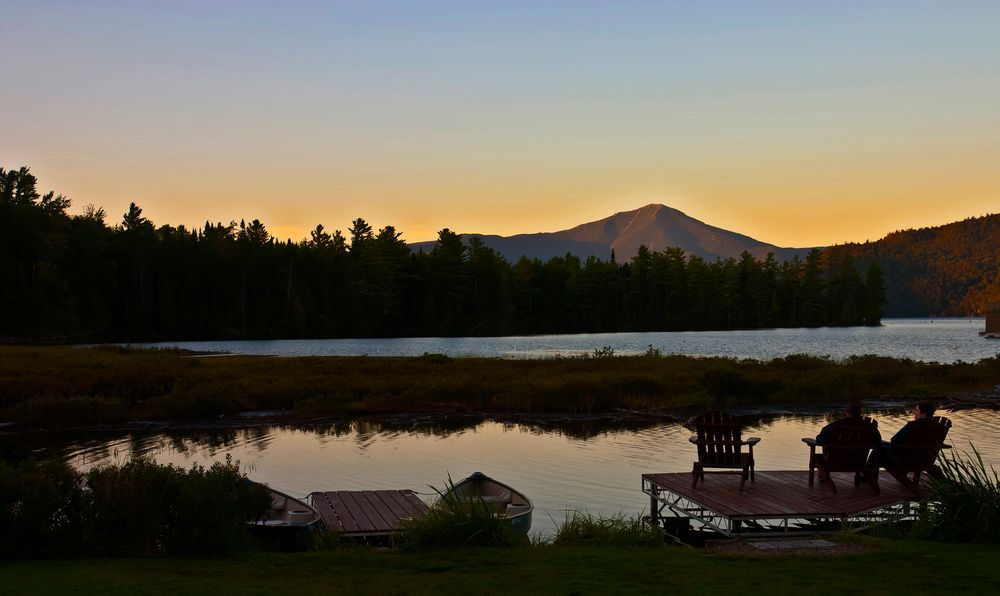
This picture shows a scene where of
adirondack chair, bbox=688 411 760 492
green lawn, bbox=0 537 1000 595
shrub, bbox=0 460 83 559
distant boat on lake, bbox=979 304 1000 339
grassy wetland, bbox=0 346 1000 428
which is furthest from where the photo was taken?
distant boat on lake, bbox=979 304 1000 339

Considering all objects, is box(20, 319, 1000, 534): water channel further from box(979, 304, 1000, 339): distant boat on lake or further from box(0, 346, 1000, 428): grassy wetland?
box(979, 304, 1000, 339): distant boat on lake

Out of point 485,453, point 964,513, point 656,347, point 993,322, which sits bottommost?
point 485,453

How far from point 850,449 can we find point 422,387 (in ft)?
76.5

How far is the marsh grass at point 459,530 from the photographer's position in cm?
984

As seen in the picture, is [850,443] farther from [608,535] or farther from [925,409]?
[608,535]

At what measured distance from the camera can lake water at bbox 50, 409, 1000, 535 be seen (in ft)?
59.7

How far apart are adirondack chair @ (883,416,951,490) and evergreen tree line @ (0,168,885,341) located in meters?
85.0

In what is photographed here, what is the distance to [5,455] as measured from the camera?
69.4ft

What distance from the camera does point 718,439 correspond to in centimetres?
1372

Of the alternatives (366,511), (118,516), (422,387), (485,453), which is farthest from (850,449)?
(422,387)

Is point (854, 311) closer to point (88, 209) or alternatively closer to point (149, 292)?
point (149, 292)

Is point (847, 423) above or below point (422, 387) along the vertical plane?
above

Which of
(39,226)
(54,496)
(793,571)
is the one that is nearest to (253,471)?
(54,496)

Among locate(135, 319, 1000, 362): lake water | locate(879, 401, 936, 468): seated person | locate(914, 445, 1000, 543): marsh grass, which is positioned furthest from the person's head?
locate(135, 319, 1000, 362): lake water
